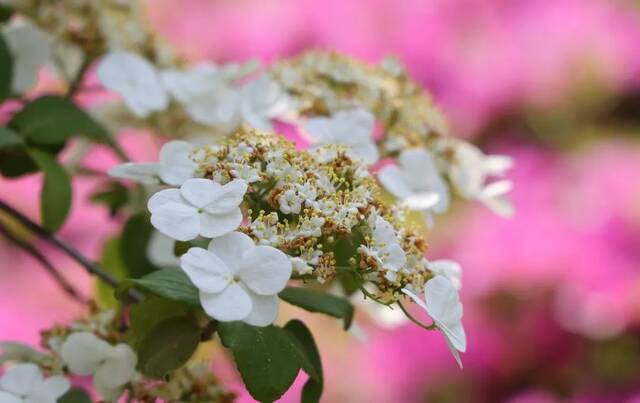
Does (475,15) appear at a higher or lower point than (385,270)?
lower

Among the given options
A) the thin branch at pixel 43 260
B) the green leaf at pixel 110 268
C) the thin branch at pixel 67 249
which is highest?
the thin branch at pixel 67 249

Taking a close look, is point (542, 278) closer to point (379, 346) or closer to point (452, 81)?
point (379, 346)

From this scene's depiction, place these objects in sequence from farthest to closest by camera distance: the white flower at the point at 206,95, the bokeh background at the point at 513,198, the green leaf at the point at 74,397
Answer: the bokeh background at the point at 513,198, the white flower at the point at 206,95, the green leaf at the point at 74,397

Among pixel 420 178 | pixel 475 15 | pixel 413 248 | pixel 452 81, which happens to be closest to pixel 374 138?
pixel 420 178

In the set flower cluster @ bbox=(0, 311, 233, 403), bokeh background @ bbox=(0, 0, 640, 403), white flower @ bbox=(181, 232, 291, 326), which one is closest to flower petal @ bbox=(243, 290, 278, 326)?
white flower @ bbox=(181, 232, 291, 326)

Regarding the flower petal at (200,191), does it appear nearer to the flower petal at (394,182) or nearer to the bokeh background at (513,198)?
the flower petal at (394,182)

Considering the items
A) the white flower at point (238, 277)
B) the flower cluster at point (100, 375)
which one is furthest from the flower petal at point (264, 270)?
the flower cluster at point (100, 375)
